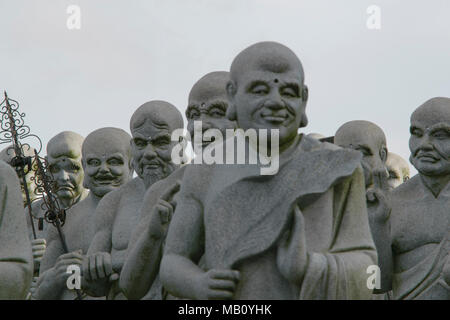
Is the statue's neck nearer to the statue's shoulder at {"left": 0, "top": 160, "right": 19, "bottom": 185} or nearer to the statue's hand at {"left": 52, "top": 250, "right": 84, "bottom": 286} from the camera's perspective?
the statue's hand at {"left": 52, "top": 250, "right": 84, "bottom": 286}

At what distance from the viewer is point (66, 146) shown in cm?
2317

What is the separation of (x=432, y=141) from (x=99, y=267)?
348cm

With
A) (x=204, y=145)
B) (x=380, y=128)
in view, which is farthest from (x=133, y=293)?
(x=380, y=128)

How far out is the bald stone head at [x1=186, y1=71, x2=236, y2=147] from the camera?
1853 cm

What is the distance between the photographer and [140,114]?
62.2ft

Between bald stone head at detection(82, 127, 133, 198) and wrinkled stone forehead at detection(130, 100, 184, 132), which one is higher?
wrinkled stone forehead at detection(130, 100, 184, 132)

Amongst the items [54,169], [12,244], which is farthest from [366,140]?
[12,244]

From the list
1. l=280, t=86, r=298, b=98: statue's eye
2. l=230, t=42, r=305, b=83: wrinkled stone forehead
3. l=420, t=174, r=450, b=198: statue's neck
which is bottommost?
l=420, t=174, r=450, b=198: statue's neck

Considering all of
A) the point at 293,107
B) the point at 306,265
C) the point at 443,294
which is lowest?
the point at 443,294

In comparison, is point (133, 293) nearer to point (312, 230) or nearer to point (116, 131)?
point (312, 230)

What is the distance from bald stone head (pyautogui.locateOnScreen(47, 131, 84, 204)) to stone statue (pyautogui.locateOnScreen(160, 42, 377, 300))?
7.40m

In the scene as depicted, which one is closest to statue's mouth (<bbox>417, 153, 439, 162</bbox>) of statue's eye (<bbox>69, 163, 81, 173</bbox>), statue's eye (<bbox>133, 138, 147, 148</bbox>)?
statue's eye (<bbox>133, 138, 147, 148</bbox>)

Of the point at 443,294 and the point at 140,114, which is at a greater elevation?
the point at 140,114
